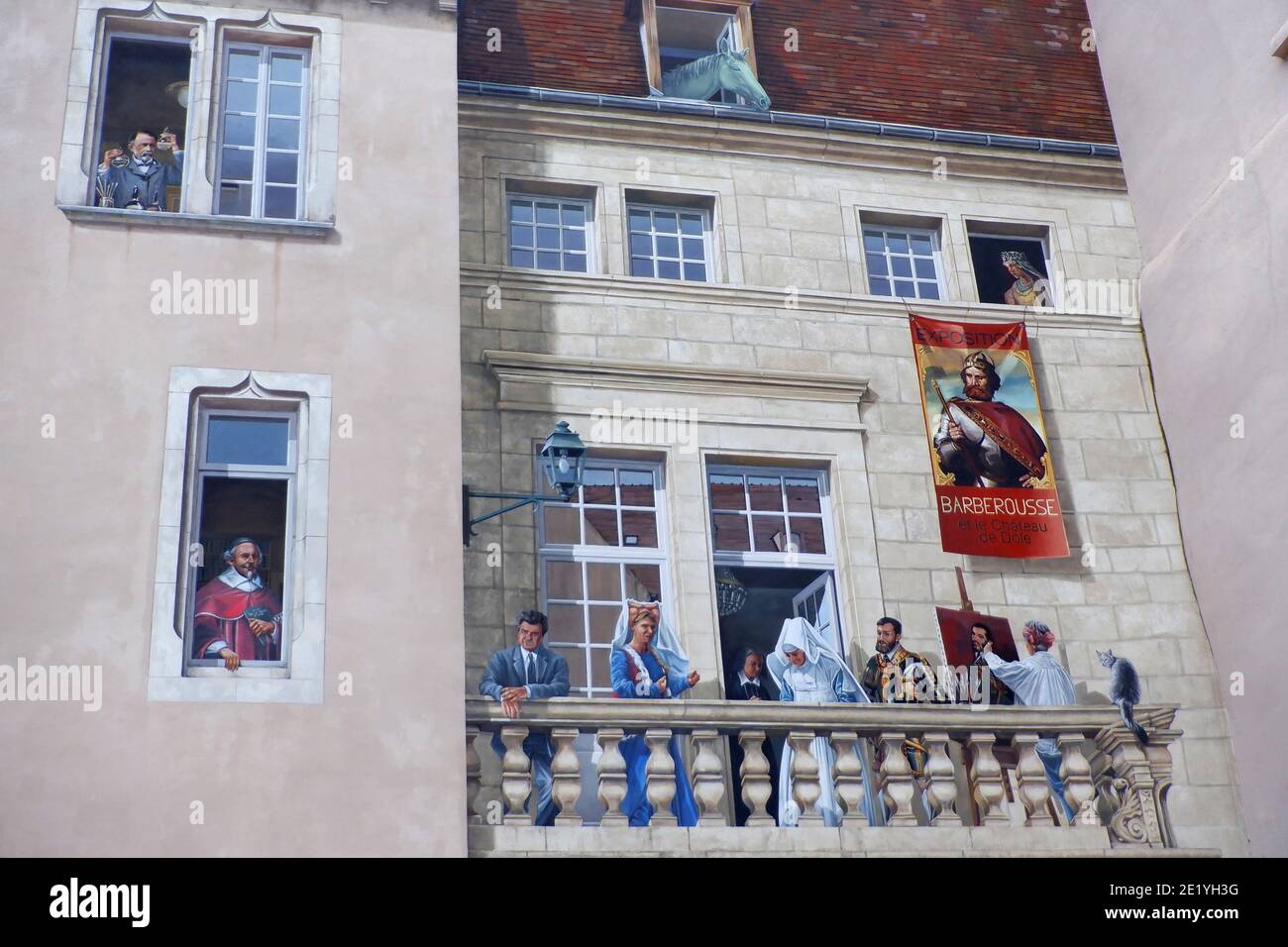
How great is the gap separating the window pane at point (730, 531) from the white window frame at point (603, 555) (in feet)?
1.56

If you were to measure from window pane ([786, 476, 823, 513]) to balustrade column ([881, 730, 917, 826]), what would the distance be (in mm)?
2896

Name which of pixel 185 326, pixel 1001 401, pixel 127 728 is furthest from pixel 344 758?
pixel 1001 401

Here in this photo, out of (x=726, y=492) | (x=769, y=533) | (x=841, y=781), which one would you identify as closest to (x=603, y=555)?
(x=726, y=492)

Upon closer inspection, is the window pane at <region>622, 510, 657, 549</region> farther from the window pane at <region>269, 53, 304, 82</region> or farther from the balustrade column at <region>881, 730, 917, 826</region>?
the window pane at <region>269, 53, 304, 82</region>

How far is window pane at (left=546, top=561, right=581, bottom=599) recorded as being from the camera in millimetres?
12445

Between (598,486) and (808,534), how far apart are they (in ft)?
5.67

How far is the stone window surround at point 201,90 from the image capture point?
11.2 m

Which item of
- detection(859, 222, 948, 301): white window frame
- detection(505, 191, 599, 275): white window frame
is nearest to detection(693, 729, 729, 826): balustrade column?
detection(505, 191, 599, 275): white window frame

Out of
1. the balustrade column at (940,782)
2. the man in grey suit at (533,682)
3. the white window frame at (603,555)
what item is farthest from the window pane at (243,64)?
the balustrade column at (940,782)

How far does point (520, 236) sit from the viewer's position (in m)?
14.0

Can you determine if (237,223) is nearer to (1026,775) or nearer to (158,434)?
(158,434)

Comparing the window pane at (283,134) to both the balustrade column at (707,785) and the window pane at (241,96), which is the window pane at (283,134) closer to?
the window pane at (241,96)

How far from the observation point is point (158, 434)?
408 inches

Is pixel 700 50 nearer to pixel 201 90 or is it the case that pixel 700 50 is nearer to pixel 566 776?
pixel 201 90
